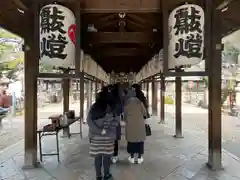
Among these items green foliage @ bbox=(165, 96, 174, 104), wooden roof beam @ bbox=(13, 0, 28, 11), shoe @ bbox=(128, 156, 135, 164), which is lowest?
shoe @ bbox=(128, 156, 135, 164)

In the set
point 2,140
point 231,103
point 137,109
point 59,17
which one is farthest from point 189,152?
point 231,103

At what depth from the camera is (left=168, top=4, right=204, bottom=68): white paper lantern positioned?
523cm

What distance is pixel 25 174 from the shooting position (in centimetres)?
575

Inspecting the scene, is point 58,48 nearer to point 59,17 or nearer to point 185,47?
point 59,17

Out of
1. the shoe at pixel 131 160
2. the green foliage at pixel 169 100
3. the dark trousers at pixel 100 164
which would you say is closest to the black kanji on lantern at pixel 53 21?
the dark trousers at pixel 100 164

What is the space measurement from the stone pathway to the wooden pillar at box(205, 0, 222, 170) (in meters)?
0.41

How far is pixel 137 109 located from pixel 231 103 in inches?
711

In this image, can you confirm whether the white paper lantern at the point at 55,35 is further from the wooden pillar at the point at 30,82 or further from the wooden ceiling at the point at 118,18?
the wooden pillar at the point at 30,82

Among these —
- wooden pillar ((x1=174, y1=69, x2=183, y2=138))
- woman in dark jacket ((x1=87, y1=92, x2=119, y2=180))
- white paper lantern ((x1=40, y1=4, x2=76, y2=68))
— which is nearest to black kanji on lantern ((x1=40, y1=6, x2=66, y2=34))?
white paper lantern ((x1=40, y1=4, x2=76, y2=68))

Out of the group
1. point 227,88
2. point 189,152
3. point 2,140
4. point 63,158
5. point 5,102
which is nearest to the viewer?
point 63,158

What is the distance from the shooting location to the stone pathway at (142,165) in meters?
5.64

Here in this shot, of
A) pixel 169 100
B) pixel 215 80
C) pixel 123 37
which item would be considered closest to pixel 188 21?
pixel 215 80

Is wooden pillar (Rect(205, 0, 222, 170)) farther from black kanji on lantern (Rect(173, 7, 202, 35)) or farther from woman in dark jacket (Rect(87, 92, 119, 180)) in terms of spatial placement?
woman in dark jacket (Rect(87, 92, 119, 180))

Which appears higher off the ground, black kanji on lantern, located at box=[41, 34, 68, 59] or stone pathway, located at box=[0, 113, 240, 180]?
black kanji on lantern, located at box=[41, 34, 68, 59]
